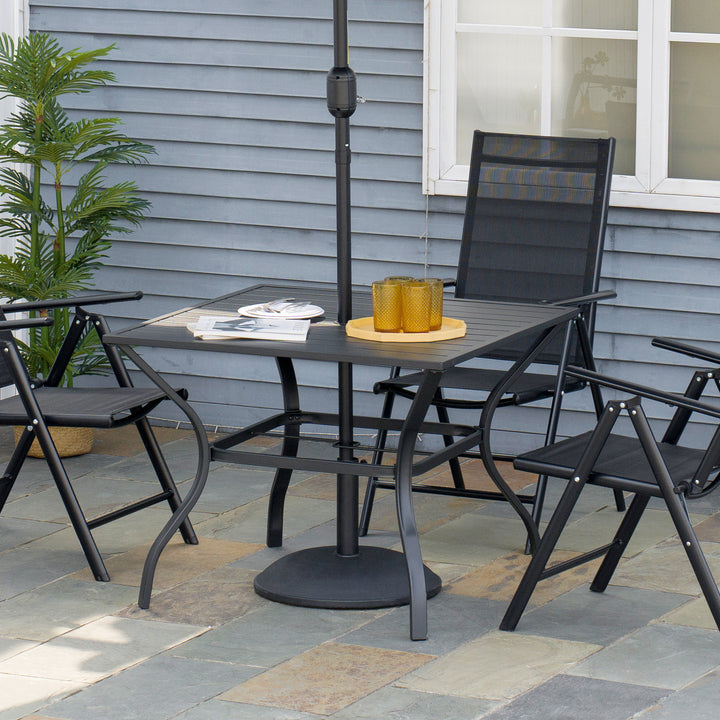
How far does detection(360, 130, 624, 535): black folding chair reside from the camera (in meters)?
4.25

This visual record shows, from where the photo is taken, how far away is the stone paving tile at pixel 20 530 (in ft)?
13.5

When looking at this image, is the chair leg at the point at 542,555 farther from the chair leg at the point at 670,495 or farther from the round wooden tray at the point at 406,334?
the round wooden tray at the point at 406,334

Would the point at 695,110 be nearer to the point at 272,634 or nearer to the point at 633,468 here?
the point at 633,468

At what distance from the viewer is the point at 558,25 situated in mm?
4773

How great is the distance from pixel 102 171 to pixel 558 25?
1.88 metres

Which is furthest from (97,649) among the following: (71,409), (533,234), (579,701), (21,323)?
(533,234)

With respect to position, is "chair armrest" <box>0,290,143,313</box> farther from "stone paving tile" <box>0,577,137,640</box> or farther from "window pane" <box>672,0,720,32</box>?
"window pane" <box>672,0,720,32</box>

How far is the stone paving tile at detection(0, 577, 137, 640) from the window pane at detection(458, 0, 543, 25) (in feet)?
7.93

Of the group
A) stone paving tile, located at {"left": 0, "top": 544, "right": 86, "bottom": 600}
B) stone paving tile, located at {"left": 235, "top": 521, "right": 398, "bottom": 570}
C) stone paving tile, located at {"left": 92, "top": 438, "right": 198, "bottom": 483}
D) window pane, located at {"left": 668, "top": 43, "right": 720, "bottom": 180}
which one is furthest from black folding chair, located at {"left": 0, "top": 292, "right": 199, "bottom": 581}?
window pane, located at {"left": 668, "top": 43, "right": 720, "bottom": 180}

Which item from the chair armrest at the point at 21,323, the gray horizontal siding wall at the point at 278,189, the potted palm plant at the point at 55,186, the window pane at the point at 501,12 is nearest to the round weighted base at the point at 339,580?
the chair armrest at the point at 21,323

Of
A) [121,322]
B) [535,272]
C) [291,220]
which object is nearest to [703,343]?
[535,272]

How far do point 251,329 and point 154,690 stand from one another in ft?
3.07

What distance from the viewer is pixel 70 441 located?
16.6 ft

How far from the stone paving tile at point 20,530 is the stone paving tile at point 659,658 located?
1815 mm
